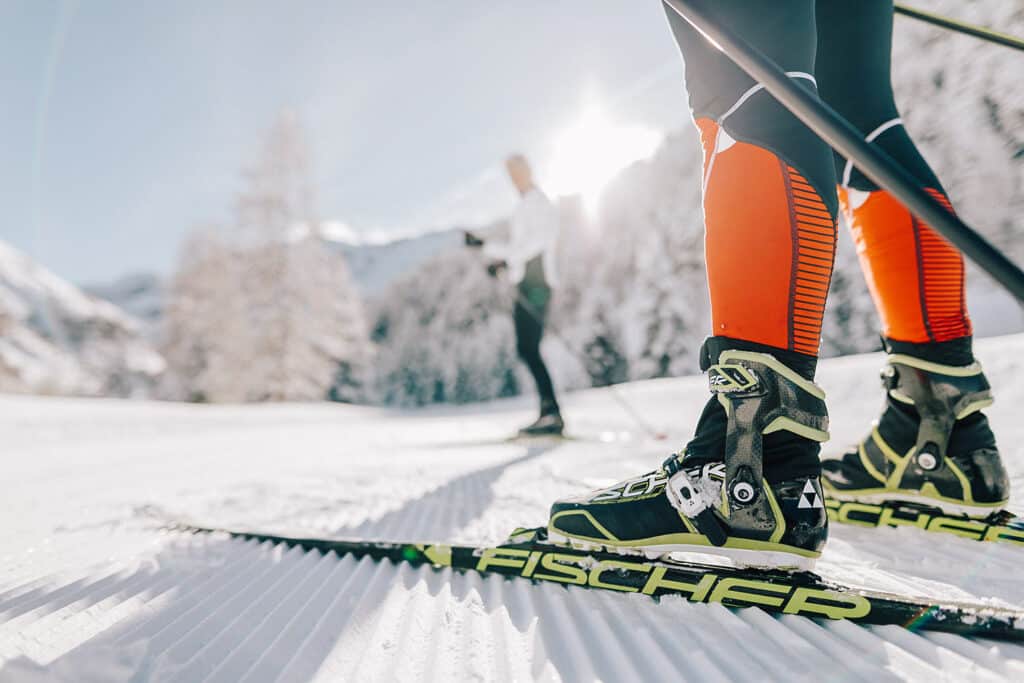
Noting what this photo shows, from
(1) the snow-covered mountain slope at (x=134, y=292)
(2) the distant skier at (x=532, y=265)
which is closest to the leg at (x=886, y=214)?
(2) the distant skier at (x=532, y=265)


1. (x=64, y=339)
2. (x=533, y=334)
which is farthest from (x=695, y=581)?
(x=64, y=339)

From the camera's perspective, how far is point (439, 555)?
64 cm

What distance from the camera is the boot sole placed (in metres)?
0.54

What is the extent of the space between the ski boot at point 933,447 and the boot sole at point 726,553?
0.37 meters

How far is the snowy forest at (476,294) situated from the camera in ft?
21.3

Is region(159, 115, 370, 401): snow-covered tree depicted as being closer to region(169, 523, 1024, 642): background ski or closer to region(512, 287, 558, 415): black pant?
region(512, 287, 558, 415): black pant

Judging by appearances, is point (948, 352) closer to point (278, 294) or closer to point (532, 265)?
point (532, 265)

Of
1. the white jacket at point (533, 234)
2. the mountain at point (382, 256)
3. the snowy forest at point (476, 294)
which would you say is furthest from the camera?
the mountain at point (382, 256)

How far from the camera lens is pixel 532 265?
3.04 m

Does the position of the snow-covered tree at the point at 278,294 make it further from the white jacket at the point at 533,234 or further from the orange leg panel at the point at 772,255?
the orange leg panel at the point at 772,255

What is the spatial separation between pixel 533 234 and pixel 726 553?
2579mm

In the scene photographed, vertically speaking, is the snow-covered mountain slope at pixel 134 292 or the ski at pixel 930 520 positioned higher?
the snow-covered mountain slope at pixel 134 292

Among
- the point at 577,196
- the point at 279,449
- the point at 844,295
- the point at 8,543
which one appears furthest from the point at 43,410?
the point at 577,196

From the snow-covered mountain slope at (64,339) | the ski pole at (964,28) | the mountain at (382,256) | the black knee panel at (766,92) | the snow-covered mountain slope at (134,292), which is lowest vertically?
the snow-covered mountain slope at (64,339)
